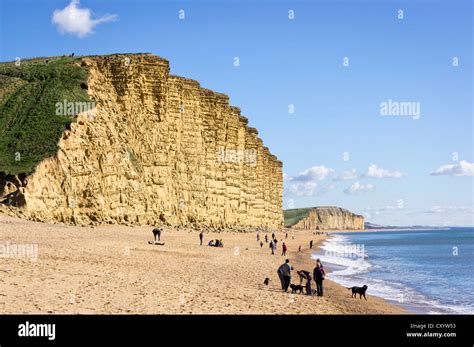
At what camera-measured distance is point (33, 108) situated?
45.1 metres

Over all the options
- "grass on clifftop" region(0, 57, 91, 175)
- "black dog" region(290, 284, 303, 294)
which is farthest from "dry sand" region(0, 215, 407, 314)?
"grass on clifftop" region(0, 57, 91, 175)

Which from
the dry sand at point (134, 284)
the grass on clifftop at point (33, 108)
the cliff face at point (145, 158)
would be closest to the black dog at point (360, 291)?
the dry sand at point (134, 284)

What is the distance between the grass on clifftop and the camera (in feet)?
126

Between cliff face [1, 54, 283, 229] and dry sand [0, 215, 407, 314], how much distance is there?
11269 mm

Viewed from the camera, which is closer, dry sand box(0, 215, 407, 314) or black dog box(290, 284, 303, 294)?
dry sand box(0, 215, 407, 314)

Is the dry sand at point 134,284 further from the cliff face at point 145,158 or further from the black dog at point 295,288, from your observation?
the cliff face at point 145,158

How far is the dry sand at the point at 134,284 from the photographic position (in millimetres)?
12469

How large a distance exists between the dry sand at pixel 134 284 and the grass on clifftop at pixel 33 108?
452 inches

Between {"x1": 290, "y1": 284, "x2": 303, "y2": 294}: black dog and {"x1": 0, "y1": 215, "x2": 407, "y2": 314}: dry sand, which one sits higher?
{"x1": 0, "y1": 215, "x2": 407, "y2": 314}: dry sand

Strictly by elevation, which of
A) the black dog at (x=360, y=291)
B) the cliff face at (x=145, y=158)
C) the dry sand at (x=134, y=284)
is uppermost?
→ the cliff face at (x=145, y=158)

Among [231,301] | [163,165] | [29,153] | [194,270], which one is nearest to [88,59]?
[163,165]

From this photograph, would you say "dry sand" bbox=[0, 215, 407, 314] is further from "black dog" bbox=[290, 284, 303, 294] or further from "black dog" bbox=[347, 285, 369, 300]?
"black dog" bbox=[290, 284, 303, 294]
